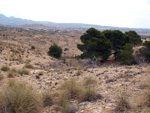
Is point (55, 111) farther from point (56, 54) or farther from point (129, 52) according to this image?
point (56, 54)

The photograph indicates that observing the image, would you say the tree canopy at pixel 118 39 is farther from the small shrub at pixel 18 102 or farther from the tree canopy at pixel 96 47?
the small shrub at pixel 18 102

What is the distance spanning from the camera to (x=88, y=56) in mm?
19594

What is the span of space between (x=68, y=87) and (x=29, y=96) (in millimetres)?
1743

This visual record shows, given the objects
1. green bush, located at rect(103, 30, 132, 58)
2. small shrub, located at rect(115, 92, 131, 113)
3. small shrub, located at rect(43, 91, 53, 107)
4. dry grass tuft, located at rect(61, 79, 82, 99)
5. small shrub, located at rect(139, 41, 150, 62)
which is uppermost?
green bush, located at rect(103, 30, 132, 58)

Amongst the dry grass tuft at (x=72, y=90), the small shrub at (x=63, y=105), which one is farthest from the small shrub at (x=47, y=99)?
the dry grass tuft at (x=72, y=90)

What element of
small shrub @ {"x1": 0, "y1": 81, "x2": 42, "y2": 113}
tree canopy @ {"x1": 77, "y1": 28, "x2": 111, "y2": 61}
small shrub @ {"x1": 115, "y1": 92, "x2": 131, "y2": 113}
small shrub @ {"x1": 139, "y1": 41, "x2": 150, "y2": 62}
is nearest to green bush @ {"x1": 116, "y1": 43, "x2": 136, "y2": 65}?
small shrub @ {"x1": 139, "y1": 41, "x2": 150, "y2": 62}

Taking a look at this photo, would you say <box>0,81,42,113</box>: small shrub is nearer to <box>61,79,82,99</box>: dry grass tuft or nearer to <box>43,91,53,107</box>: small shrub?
<box>43,91,53,107</box>: small shrub

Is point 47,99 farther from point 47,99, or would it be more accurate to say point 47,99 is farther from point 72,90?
point 72,90

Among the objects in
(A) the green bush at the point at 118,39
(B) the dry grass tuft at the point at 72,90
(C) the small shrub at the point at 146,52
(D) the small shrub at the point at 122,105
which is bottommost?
(B) the dry grass tuft at the point at 72,90

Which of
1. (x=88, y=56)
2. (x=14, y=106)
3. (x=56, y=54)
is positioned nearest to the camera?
(x=14, y=106)

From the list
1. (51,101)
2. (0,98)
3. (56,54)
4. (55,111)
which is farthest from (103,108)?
(56,54)

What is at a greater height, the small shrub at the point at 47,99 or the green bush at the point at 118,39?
the green bush at the point at 118,39

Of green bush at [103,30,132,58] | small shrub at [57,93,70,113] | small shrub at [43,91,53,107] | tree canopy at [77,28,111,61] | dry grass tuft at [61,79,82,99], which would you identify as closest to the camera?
small shrub at [57,93,70,113]

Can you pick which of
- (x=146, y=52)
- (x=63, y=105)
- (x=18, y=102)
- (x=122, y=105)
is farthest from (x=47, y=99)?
(x=146, y=52)
